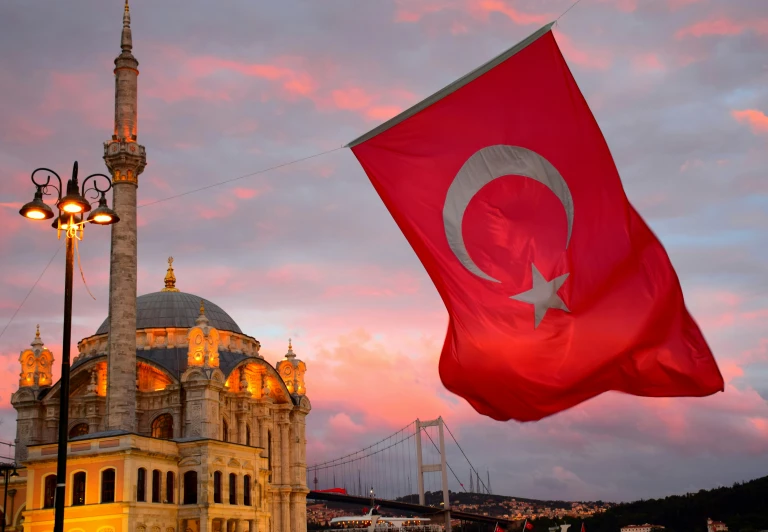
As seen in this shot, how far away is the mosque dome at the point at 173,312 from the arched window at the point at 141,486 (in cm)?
1735

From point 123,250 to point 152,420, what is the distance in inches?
491

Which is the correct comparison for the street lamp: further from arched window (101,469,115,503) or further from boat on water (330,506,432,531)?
boat on water (330,506,432,531)

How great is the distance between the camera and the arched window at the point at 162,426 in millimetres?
57281

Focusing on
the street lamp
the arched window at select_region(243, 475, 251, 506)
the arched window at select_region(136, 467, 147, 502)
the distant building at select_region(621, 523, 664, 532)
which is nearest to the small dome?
the arched window at select_region(243, 475, 251, 506)

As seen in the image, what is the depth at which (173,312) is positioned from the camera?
6438cm

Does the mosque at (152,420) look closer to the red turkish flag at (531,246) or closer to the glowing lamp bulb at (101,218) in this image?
the glowing lamp bulb at (101,218)

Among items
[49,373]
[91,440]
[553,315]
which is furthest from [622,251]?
[49,373]

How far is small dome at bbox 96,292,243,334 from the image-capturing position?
63438 mm

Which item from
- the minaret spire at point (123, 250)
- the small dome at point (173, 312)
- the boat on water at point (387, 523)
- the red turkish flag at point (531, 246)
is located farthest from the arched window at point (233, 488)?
the boat on water at point (387, 523)

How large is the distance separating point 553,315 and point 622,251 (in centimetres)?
113

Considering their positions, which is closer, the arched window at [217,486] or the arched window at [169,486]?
the arched window at [169,486]

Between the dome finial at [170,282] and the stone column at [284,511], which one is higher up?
the dome finial at [170,282]

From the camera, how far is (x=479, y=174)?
1105cm

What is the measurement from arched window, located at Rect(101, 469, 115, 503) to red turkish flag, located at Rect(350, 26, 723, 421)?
38.9 metres
